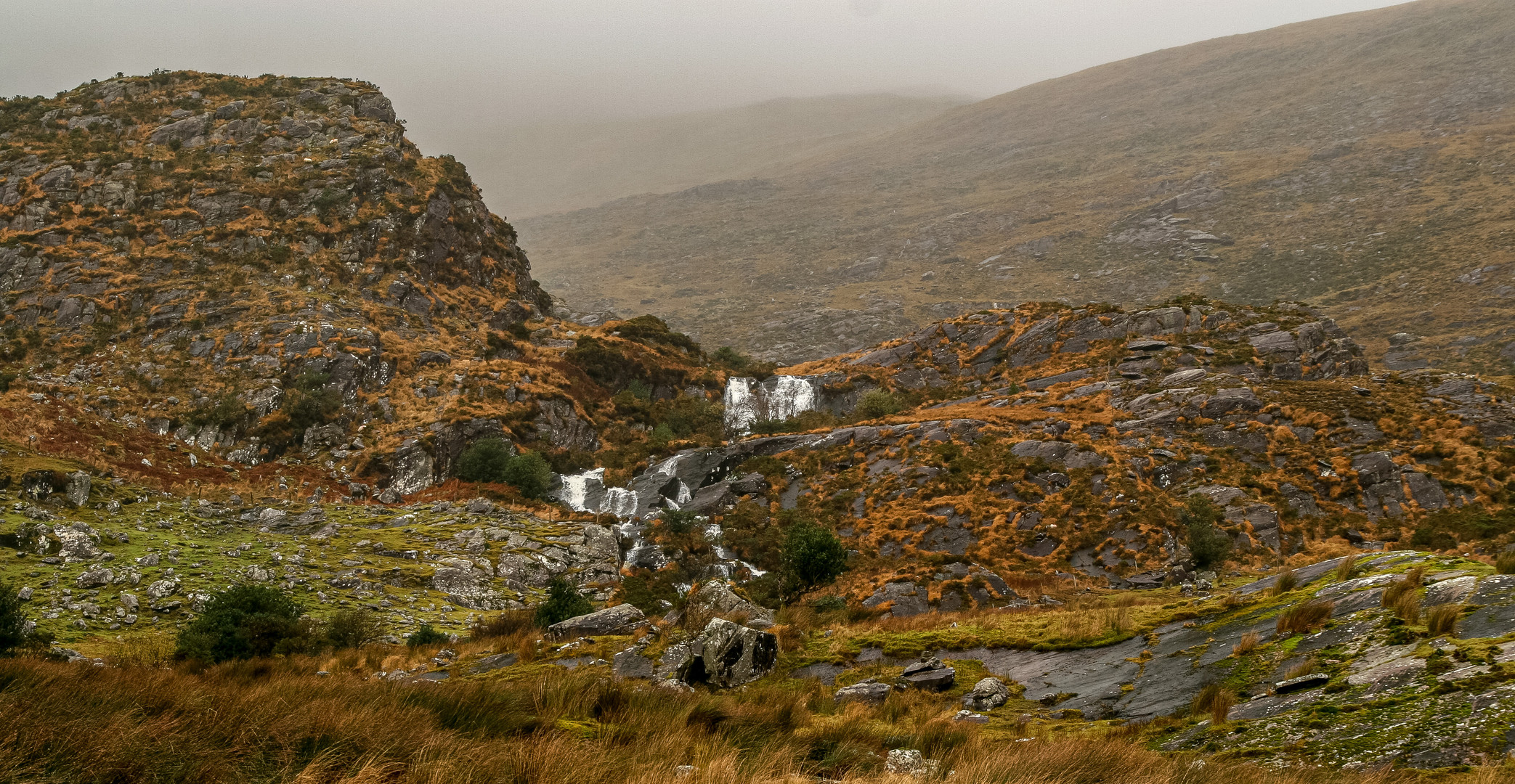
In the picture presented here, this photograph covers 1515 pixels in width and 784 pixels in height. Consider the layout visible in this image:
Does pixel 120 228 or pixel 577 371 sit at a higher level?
pixel 120 228

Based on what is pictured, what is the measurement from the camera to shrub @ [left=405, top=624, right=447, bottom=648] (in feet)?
56.0

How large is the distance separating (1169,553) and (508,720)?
28.0 meters

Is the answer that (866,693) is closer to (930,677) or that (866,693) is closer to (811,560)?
(930,677)

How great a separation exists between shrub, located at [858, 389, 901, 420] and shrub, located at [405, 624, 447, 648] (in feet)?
113

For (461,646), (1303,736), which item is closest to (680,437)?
(461,646)

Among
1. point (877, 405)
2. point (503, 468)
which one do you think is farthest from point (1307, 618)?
point (877, 405)

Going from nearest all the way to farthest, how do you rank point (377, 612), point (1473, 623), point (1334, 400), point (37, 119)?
point (1473, 623), point (377, 612), point (1334, 400), point (37, 119)

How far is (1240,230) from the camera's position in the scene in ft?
428

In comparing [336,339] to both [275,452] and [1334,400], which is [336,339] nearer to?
[275,452]

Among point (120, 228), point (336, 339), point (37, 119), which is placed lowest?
point (336, 339)

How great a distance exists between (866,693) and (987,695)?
5.29 ft

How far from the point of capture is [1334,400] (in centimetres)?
3569

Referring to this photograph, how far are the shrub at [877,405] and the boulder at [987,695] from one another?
3895cm

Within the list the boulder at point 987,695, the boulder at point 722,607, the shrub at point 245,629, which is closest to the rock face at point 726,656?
the boulder at point 722,607
